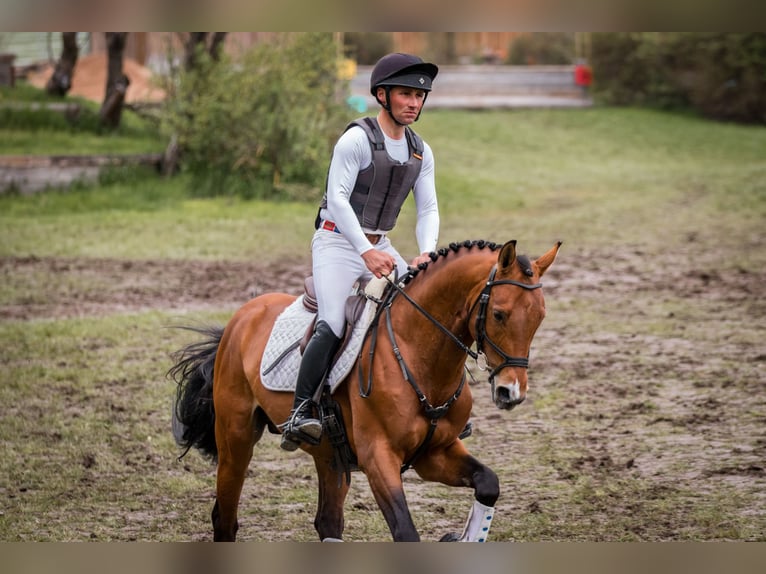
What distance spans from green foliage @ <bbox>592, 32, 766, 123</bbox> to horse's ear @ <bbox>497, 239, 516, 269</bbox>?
2314 centimetres

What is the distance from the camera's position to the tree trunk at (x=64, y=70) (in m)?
23.0

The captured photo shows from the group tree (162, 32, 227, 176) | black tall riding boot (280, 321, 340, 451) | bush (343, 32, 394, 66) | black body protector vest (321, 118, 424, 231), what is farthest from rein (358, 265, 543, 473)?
bush (343, 32, 394, 66)

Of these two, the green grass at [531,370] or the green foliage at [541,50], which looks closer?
the green grass at [531,370]

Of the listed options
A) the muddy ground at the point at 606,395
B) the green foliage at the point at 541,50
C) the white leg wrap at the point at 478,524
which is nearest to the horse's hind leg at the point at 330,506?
the muddy ground at the point at 606,395

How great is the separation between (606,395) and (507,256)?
508 centimetres

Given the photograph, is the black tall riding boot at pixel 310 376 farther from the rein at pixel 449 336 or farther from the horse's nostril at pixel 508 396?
the horse's nostril at pixel 508 396

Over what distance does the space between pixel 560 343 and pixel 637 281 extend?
3.12m

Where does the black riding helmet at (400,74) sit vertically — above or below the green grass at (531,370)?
above

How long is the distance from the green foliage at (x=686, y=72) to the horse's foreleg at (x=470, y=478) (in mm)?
23086

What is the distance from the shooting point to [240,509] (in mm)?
7008

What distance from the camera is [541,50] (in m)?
33.2
